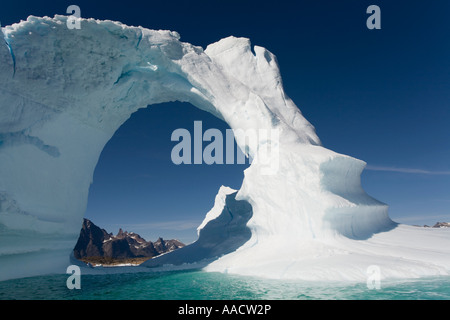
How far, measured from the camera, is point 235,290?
8875 millimetres

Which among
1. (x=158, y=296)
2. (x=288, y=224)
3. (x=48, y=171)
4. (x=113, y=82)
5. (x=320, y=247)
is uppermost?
(x=113, y=82)

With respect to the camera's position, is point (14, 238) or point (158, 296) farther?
point (14, 238)

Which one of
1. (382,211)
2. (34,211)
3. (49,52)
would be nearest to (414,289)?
(382,211)

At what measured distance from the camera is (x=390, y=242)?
12305 mm

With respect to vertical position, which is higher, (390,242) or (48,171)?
(48,171)

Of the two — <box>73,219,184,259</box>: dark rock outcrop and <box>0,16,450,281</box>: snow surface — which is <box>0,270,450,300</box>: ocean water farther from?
<box>73,219,184,259</box>: dark rock outcrop

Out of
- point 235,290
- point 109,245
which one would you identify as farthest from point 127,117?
point 109,245

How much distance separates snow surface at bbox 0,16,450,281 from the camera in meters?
11.9

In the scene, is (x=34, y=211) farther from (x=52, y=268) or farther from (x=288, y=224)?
(x=288, y=224)

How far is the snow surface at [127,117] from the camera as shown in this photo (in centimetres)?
1188

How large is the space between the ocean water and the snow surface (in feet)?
3.02
